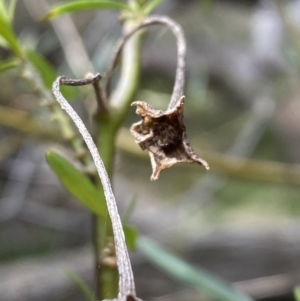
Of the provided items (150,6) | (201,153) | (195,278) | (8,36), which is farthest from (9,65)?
(201,153)

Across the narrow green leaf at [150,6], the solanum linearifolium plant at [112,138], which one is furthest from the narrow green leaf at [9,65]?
the narrow green leaf at [150,6]

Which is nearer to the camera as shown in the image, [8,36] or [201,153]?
[8,36]

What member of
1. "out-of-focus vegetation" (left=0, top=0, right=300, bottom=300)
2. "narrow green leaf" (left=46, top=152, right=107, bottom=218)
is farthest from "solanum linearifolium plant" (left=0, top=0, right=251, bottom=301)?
"out-of-focus vegetation" (left=0, top=0, right=300, bottom=300)

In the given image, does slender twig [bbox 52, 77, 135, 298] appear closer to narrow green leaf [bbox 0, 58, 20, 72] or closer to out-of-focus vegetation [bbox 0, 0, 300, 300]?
narrow green leaf [bbox 0, 58, 20, 72]

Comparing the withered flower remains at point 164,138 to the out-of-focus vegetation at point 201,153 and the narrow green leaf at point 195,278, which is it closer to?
the narrow green leaf at point 195,278

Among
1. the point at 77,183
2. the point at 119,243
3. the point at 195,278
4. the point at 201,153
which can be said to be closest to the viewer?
the point at 119,243

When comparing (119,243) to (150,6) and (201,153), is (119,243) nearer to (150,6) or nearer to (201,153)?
(150,6)

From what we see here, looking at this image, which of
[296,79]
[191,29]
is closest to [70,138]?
[296,79]
